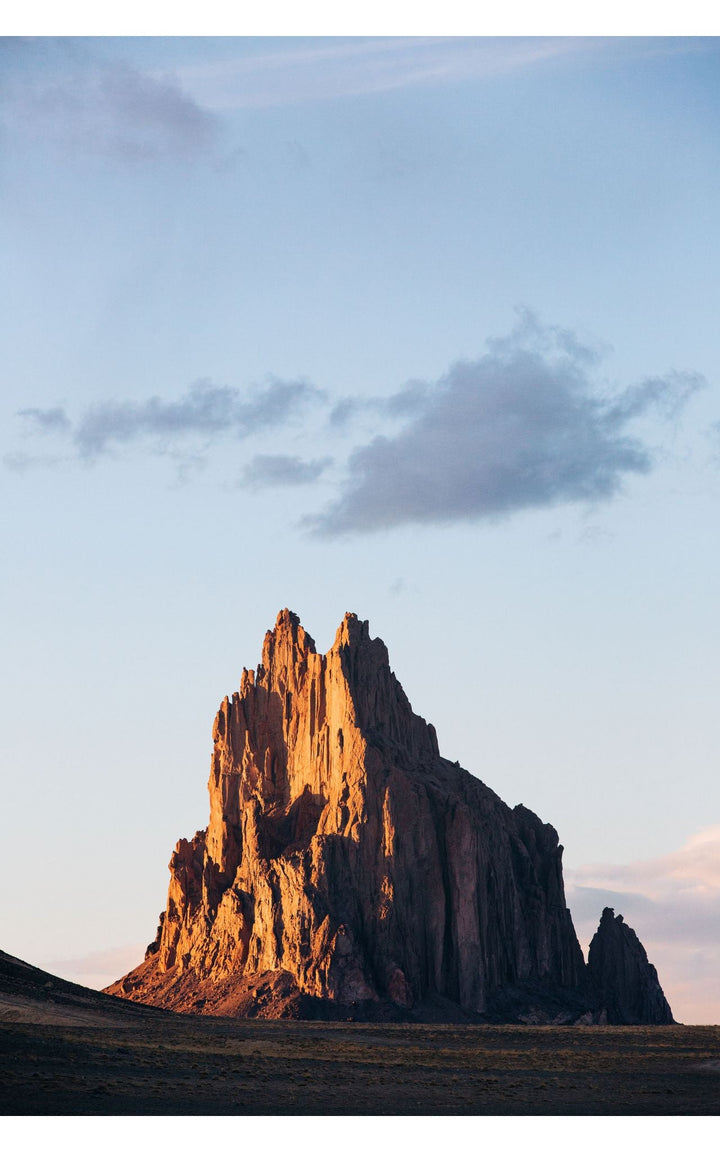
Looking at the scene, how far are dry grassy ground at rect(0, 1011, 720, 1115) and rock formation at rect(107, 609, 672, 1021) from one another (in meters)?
33.4

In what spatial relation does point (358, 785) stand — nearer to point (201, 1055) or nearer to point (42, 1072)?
point (201, 1055)

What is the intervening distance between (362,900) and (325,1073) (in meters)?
74.8

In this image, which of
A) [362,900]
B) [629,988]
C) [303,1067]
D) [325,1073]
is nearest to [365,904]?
[362,900]

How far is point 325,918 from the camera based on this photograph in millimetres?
175500

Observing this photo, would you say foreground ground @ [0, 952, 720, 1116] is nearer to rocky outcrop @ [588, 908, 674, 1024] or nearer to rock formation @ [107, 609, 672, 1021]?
rock formation @ [107, 609, 672, 1021]

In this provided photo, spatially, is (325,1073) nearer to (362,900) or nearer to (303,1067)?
(303,1067)

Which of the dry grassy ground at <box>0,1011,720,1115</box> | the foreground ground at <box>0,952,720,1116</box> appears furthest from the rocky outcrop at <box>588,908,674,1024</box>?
the dry grassy ground at <box>0,1011,720,1115</box>

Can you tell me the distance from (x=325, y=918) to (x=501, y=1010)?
71.2ft

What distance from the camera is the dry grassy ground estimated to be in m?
90.8

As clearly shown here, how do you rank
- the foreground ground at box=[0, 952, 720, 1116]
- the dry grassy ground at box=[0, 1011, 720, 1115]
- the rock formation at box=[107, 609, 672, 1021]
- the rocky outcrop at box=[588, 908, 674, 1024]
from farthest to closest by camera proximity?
the rocky outcrop at box=[588, 908, 674, 1024] < the rock formation at box=[107, 609, 672, 1021] < the foreground ground at box=[0, 952, 720, 1116] < the dry grassy ground at box=[0, 1011, 720, 1115]

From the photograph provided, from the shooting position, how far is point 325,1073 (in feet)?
347

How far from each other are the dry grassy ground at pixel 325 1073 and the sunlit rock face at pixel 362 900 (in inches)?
1311

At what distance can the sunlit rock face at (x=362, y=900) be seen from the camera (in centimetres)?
17588

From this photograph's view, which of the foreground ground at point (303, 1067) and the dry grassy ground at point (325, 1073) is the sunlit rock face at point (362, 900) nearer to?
the foreground ground at point (303, 1067)
